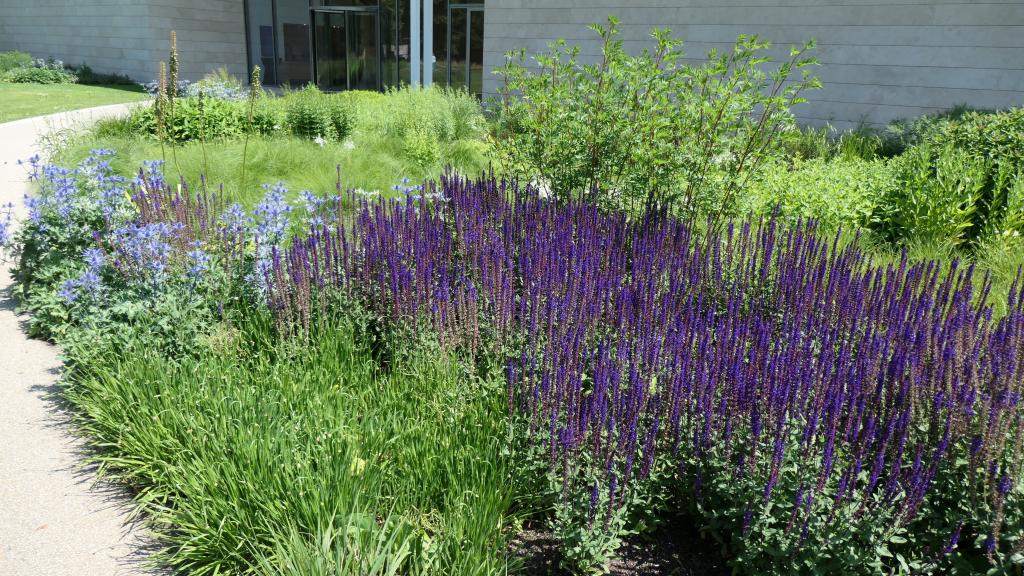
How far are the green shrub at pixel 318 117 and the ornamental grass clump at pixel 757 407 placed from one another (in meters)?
7.29

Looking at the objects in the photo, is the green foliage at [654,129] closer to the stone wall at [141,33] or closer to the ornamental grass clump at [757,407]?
the ornamental grass clump at [757,407]

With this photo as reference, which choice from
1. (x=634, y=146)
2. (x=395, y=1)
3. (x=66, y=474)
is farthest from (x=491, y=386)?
(x=395, y=1)

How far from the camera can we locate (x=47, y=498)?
10.6ft

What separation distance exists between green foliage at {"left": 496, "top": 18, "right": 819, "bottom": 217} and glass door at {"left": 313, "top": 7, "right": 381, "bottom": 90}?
1902 cm

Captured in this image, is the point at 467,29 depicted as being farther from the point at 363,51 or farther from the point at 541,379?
the point at 541,379

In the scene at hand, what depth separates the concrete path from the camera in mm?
2861

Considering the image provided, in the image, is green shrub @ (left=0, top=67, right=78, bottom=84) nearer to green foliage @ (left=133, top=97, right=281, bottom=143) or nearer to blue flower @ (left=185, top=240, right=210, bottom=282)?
green foliage @ (left=133, top=97, right=281, bottom=143)

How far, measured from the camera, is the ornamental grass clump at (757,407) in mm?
2443

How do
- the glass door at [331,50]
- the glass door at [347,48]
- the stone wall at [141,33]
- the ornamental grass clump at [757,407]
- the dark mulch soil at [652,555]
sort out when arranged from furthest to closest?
the glass door at [331,50], the glass door at [347,48], the stone wall at [141,33], the dark mulch soil at [652,555], the ornamental grass clump at [757,407]

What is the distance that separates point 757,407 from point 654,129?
3.79m

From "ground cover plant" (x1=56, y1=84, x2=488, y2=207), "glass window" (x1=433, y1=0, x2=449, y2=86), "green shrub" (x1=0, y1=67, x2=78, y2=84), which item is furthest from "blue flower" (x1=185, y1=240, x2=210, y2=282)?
"green shrub" (x1=0, y1=67, x2=78, y2=84)

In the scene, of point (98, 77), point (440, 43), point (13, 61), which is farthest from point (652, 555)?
point (13, 61)

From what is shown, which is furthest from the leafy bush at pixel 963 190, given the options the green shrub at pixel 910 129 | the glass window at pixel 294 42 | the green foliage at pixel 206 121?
the glass window at pixel 294 42

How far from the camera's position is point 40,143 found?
10055 millimetres
